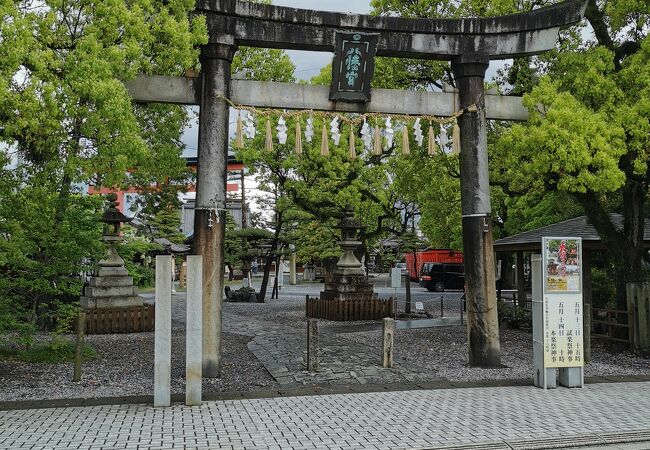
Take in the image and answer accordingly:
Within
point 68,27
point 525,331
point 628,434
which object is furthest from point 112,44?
point 525,331

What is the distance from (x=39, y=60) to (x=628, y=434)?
9.19 m

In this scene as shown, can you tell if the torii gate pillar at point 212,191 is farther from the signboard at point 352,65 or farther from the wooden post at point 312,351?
the signboard at point 352,65

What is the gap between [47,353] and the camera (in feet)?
34.2

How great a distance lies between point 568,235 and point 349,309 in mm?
7293

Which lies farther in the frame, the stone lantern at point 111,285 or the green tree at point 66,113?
the stone lantern at point 111,285

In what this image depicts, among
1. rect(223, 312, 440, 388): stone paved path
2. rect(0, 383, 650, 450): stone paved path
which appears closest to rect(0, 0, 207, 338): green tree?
rect(0, 383, 650, 450): stone paved path

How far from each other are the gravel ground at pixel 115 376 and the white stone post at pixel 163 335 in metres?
1.00

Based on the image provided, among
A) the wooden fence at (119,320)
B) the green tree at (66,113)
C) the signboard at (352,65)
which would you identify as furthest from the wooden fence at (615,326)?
the wooden fence at (119,320)

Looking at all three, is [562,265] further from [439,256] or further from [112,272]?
[439,256]

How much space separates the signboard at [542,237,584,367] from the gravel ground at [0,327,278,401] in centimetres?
467

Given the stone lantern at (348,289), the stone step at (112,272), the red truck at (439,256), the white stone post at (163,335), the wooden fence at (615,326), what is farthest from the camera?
the red truck at (439,256)

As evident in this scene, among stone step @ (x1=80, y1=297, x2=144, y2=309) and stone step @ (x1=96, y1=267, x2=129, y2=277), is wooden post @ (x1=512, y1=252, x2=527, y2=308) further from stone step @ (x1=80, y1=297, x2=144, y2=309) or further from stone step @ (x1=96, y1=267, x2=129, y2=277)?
stone step @ (x1=96, y1=267, x2=129, y2=277)

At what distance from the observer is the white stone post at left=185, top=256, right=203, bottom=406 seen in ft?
24.3

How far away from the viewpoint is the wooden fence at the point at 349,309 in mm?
18047
